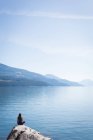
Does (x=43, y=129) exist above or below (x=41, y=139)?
below

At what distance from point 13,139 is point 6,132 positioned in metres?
52.6

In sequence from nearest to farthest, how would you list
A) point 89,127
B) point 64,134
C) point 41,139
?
point 41,139 < point 64,134 < point 89,127

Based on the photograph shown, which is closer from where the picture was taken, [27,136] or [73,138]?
[27,136]

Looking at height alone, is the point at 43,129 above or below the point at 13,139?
below

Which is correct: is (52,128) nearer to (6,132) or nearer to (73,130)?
(73,130)

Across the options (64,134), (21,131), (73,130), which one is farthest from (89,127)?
(21,131)

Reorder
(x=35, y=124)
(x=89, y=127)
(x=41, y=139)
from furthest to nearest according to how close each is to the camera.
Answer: (x=35, y=124) < (x=89, y=127) < (x=41, y=139)

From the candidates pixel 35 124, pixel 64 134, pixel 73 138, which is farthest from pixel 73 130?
pixel 35 124

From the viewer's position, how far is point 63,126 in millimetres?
88188

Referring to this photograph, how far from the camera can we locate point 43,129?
271 ft

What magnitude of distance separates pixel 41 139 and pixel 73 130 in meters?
57.7

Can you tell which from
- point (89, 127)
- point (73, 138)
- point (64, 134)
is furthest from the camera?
point (89, 127)

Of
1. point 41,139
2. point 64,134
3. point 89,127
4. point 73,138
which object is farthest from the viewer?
point 89,127

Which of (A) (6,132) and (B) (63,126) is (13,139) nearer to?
(A) (6,132)
